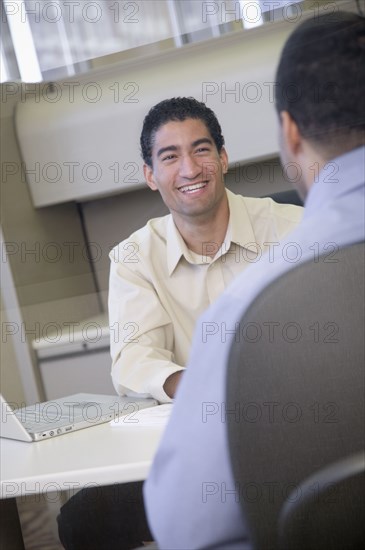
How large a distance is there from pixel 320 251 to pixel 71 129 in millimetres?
964

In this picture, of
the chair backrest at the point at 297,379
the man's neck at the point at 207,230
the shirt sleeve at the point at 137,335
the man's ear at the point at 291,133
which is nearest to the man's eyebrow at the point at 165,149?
the man's neck at the point at 207,230

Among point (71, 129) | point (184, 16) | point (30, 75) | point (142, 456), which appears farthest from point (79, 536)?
point (184, 16)

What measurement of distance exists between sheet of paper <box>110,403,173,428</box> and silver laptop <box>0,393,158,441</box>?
2 cm

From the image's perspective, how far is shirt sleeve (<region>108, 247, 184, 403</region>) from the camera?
1527mm

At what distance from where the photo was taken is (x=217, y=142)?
4.66 ft

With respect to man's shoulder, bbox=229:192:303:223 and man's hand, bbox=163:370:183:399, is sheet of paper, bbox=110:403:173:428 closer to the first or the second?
man's hand, bbox=163:370:183:399

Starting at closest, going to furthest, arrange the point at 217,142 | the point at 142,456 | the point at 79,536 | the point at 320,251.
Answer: the point at 320,251 → the point at 142,456 → the point at 217,142 → the point at 79,536

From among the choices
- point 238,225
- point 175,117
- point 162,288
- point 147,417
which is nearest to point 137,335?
point 162,288

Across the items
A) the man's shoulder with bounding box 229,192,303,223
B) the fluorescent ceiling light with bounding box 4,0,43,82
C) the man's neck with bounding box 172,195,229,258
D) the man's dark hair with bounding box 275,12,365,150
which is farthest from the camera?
the fluorescent ceiling light with bounding box 4,0,43,82

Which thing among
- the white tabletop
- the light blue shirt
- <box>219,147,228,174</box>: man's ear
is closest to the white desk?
the white tabletop

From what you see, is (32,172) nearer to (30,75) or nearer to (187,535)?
(30,75)

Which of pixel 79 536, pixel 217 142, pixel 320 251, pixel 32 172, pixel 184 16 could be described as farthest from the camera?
pixel 79 536

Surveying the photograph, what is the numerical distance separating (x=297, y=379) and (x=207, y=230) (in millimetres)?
681

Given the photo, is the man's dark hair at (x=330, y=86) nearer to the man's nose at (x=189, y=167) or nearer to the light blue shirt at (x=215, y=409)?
the light blue shirt at (x=215, y=409)
